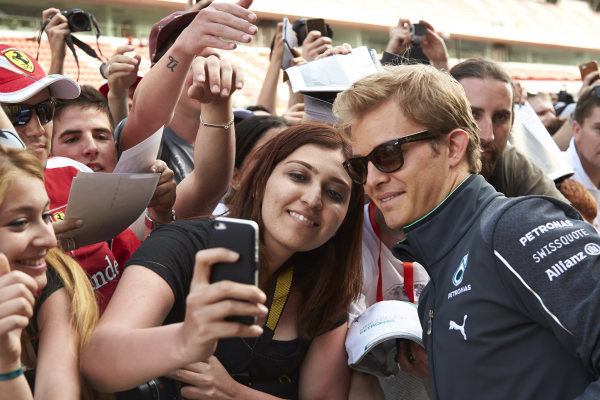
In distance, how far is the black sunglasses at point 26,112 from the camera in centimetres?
215

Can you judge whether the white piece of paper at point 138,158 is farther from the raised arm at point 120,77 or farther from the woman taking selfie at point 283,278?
the raised arm at point 120,77

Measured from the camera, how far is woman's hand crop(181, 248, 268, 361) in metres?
1.24

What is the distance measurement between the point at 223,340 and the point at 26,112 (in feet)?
3.16

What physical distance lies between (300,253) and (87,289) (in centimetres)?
86

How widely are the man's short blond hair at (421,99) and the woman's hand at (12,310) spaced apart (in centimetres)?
102

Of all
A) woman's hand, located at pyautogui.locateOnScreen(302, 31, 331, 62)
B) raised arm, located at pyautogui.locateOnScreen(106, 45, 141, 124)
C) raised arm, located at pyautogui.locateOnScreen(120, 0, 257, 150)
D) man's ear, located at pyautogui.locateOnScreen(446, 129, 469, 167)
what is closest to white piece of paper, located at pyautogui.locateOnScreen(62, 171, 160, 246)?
raised arm, located at pyautogui.locateOnScreen(120, 0, 257, 150)

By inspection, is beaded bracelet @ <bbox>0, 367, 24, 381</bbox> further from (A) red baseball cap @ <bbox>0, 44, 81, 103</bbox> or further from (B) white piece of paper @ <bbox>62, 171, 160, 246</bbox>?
(A) red baseball cap @ <bbox>0, 44, 81, 103</bbox>

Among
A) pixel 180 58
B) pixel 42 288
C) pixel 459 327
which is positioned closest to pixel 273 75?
pixel 180 58

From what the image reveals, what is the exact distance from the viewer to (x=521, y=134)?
12.3 ft

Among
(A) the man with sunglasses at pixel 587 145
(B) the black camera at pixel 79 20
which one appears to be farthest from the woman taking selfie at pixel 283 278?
(A) the man with sunglasses at pixel 587 145

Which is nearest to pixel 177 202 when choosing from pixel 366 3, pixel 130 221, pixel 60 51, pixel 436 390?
pixel 130 221

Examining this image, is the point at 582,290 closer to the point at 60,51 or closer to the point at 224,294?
the point at 224,294

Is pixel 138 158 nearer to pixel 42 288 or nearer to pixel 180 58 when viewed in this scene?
pixel 180 58

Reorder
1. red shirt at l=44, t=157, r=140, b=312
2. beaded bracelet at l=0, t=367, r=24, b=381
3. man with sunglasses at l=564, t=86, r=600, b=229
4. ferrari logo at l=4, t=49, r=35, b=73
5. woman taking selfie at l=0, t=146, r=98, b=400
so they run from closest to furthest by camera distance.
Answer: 1. beaded bracelet at l=0, t=367, r=24, b=381
2. woman taking selfie at l=0, t=146, r=98, b=400
3. red shirt at l=44, t=157, r=140, b=312
4. ferrari logo at l=4, t=49, r=35, b=73
5. man with sunglasses at l=564, t=86, r=600, b=229
